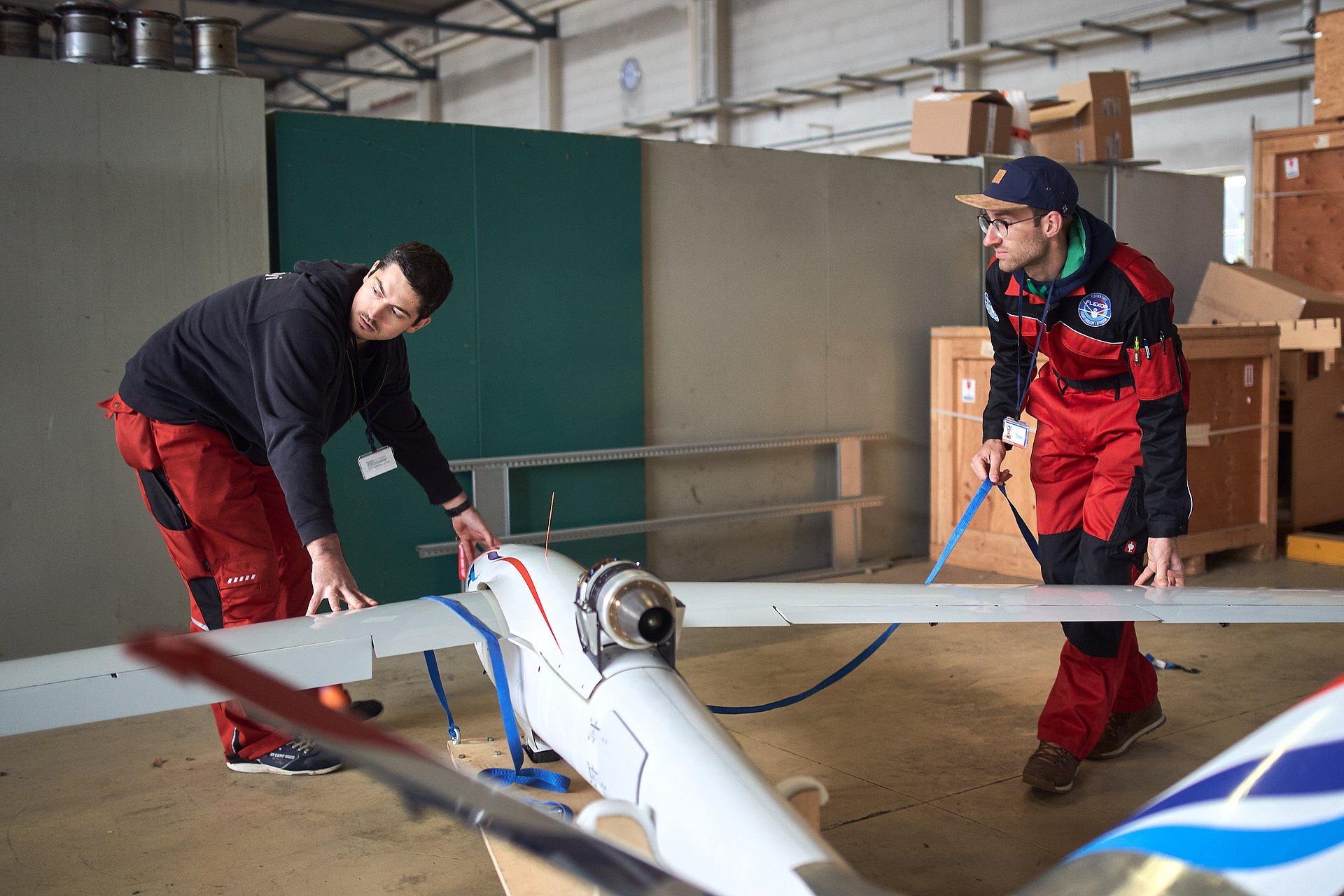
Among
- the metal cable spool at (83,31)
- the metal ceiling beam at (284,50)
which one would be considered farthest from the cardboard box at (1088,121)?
the metal ceiling beam at (284,50)

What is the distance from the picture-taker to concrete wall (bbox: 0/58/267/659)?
13.3 ft

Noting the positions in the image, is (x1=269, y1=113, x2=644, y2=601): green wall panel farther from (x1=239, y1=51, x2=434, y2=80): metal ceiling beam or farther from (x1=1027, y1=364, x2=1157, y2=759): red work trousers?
(x1=239, y1=51, x2=434, y2=80): metal ceiling beam

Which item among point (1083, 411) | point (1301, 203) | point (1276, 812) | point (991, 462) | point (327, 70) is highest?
point (327, 70)

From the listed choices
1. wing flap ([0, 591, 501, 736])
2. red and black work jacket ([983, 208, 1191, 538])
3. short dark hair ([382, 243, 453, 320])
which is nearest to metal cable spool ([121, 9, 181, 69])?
short dark hair ([382, 243, 453, 320])

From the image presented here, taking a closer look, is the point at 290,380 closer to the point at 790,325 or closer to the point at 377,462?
the point at 377,462

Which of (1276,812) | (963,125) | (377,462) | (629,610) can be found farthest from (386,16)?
(1276,812)

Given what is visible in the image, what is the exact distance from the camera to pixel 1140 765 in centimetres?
330

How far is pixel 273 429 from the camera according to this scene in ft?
8.59

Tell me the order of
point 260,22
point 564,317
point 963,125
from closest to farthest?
point 564,317, point 963,125, point 260,22

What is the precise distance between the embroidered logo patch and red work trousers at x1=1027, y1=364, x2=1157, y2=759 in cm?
23

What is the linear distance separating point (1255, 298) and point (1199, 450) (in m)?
1.52

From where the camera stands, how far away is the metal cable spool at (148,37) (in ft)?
13.8

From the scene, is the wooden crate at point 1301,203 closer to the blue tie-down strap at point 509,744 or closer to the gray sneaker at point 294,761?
the blue tie-down strap at point 509,744

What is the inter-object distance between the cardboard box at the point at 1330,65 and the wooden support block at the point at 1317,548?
2.74 meters
